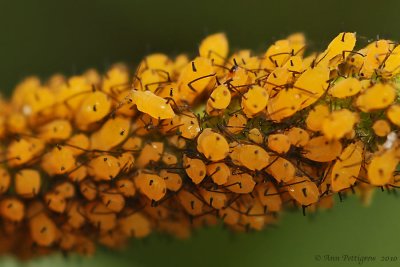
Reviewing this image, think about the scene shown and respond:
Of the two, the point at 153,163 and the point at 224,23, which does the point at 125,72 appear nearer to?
the point at 153,163

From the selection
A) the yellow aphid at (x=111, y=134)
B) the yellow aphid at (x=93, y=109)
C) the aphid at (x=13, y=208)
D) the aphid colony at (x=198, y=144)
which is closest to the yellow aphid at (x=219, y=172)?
the aphid colony at (x=198, y=144)

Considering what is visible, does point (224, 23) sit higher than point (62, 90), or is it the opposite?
point (224, 23)

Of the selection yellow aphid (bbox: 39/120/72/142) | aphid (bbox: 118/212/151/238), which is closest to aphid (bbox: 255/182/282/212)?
aphid (bbox: 118/212/151/238)

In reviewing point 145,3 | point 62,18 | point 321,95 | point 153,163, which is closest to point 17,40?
point 62,18

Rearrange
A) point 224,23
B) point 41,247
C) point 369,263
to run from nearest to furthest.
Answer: point 369,263, point 41,247, point 224,23

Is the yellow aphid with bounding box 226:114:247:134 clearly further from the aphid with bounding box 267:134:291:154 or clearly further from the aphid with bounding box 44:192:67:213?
the aphid with bounding box 44:192:67:213

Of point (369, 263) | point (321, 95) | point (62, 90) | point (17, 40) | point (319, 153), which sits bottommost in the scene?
point (369, 263)

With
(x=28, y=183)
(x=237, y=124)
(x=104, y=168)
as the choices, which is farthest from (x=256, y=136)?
(x=28, y=183)

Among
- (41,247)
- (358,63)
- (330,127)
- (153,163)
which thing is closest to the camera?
(330,127)
